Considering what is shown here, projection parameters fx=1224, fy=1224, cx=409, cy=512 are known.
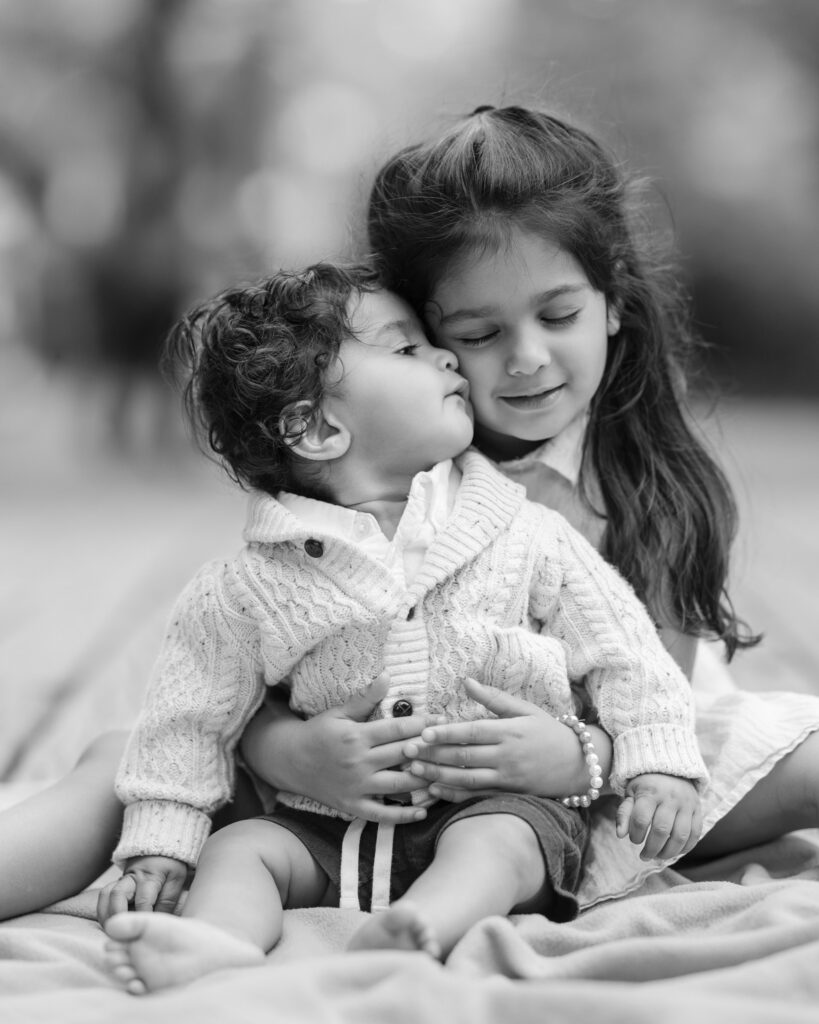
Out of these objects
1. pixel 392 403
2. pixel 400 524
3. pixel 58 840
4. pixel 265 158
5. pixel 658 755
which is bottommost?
pixel 58 840

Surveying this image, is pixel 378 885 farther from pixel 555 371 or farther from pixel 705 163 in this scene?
pixel 705 163

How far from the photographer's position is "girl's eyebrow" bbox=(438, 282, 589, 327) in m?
1.19

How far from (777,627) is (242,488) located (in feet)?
3.52

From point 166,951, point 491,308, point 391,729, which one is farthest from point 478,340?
point 166,951

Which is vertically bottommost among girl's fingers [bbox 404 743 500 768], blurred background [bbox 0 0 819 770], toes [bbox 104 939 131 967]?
toes [bbox 104 939 131 967]

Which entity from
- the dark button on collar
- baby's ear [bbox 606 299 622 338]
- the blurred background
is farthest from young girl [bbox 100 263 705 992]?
the blurred background

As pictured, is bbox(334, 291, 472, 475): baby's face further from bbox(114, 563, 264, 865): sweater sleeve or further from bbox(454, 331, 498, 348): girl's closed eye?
bbox(114, 563, 264, 865): sweater sleeve

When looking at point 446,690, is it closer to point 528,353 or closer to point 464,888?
point 464,888

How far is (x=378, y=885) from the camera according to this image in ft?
3.35

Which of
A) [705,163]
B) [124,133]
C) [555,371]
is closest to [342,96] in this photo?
[124,133]

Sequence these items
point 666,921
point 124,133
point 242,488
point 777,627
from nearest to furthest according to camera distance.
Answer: point 666,921
point 242,488
point 777,627
point 124,133

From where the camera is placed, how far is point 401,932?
81 centimetres

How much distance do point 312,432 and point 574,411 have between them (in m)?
0.30

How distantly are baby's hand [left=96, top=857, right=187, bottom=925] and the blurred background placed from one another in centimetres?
320
